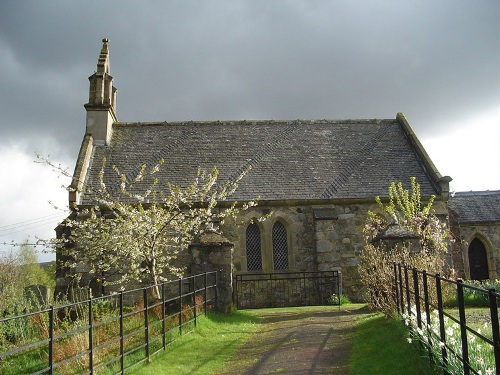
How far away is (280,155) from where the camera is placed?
2228cm

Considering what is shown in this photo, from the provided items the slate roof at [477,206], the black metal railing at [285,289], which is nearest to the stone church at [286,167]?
the black metal railing at [285,289]

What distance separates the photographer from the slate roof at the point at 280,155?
2014 cm

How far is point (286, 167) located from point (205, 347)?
12.2 metres

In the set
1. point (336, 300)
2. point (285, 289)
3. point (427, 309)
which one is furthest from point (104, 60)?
point (427, 309)

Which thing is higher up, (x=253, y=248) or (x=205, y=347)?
(x=253, y=248)

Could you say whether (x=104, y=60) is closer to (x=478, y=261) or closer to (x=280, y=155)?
(x=280, y=155)

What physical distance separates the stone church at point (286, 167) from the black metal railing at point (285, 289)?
49 centimetres

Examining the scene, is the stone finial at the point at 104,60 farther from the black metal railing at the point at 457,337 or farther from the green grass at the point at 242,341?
the black metal railing at the point at 457,337

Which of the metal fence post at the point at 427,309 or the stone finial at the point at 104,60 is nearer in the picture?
the metal fence post at the point at 427,309

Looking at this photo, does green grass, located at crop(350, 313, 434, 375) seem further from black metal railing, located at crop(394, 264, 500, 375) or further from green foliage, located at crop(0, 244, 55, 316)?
green foliage, located at crop(0, 244, 55, 316)

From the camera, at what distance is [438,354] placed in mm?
6324

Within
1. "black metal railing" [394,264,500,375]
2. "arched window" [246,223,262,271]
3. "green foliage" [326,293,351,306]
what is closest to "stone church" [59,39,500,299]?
"arched window" [246,223,262,271]

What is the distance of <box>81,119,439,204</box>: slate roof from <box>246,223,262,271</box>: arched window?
1.43 meters

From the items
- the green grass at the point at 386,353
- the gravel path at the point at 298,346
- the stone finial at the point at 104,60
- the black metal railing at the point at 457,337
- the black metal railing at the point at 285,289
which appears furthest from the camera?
the stone finial at the point at 104,60
